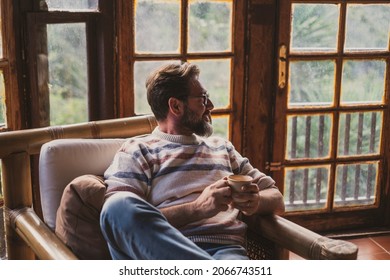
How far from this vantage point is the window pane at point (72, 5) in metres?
2.35

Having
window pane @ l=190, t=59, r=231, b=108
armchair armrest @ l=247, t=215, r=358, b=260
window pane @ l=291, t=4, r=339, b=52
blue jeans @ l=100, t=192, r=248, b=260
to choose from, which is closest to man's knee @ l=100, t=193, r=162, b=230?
blue jeans @ l=100, t=192, r=248, b=260

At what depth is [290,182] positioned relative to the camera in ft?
9.96

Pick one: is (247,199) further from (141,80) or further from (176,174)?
(141,80)

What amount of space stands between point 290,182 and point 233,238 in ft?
4.16

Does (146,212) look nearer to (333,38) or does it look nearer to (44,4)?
(44,4)

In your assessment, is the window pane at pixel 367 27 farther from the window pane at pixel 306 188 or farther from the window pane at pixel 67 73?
the window pane at pixel 67 73

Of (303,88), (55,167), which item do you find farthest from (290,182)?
(55,167)

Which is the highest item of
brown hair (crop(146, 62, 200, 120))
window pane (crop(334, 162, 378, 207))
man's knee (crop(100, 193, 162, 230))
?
brown hair (crop(146, 62, 200, 120))

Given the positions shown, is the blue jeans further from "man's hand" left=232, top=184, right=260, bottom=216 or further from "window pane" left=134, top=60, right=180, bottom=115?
"window pane" left=134, top=60, right=180, bottom=115

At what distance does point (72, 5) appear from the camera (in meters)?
2.41

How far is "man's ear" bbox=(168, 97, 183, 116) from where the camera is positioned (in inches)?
75.9

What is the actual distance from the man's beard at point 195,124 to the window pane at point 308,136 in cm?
109

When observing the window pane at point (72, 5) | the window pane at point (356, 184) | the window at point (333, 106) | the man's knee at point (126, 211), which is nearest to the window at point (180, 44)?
the window pane at point (72, 5)

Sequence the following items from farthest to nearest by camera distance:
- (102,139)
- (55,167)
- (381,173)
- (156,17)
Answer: (381,173), (156,17), (102,139), (55,167)
